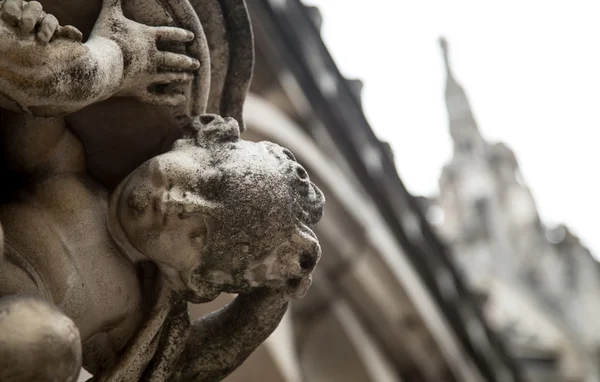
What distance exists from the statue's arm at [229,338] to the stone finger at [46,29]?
1.57 ft

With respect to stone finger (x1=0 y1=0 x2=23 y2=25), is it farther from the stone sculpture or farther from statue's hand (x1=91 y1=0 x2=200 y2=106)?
statue's hand (x1=91 y1=0 x2=200 y2=106)

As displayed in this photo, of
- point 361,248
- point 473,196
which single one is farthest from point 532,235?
point 361,248

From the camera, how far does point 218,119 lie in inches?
44.5

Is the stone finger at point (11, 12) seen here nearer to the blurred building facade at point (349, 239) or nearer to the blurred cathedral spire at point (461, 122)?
the blurred building facade at point (349, 239)

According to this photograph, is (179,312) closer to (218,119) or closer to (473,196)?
(218,119)

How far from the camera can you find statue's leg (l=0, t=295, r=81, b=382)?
0.82 m

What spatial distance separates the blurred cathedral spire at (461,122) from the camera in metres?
10.0

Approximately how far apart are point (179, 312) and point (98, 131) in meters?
0.29

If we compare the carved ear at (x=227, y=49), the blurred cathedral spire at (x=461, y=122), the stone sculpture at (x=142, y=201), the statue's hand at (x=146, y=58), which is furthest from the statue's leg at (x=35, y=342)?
the blurred cathedral spire at (x=461, y=122)

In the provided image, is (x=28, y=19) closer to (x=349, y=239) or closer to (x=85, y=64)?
(x=85, y=64)

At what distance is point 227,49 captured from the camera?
132 centimetres

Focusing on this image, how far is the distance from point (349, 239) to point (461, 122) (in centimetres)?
704

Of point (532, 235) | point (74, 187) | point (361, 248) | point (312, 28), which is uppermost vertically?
point (74, 187)

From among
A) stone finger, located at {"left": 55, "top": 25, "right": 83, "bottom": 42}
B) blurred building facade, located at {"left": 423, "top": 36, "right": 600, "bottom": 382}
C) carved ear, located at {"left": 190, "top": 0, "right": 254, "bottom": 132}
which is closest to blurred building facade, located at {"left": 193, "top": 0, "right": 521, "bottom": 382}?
carved ear, located at {"left": 190, "top": 0, "right": 254, "bottom": 132}
